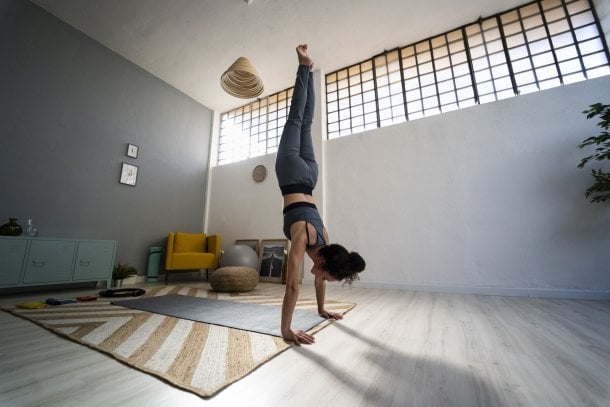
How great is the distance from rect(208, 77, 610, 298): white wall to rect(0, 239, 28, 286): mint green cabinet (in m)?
3.69

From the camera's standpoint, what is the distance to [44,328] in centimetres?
156

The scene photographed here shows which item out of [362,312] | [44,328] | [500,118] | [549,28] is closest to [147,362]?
[44,328]

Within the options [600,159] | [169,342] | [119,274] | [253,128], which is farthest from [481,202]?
[119,274]

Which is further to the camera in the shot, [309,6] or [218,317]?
[309,6]

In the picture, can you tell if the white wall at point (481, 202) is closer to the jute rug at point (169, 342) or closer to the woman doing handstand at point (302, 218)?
the woman doing handstand at point (302, 218)

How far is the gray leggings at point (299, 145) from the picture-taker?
178 cm

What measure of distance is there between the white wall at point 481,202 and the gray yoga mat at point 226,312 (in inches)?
76.5

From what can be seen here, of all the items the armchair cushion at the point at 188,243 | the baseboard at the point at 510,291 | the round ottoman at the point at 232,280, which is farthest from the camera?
the armchair cushion at the point at 188,243

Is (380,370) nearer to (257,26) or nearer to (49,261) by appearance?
(49,261)

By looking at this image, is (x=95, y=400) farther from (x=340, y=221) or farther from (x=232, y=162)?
(x=232, y=162)

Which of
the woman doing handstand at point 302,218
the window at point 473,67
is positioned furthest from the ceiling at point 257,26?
the woman doing handstand at point 302,218

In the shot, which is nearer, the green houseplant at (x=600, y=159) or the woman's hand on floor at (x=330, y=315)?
the woman's hand on floor at (x=330, y=315)

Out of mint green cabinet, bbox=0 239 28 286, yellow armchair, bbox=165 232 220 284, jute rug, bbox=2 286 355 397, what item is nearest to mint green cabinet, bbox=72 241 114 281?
mint green cabinet, bbox=0 239 28 286

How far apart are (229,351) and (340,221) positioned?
2.96 m
